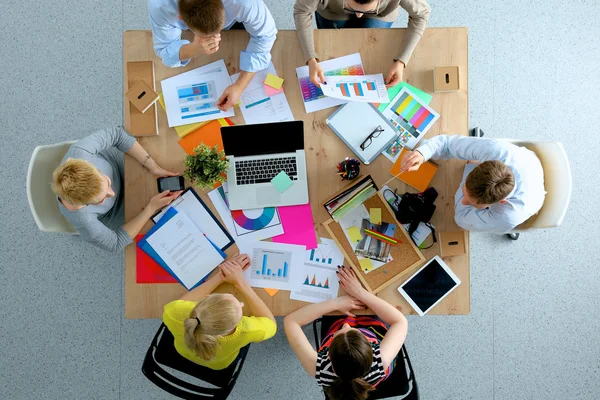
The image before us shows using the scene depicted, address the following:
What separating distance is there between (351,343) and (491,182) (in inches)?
30.7

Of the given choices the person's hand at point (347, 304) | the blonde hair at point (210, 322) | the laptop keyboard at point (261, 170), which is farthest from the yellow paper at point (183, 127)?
the person's hand at point (347, 304)

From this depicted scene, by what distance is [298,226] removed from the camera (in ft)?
6.11

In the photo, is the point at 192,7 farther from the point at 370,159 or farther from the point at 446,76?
the point at 446,76

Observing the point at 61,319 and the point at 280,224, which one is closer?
the point at 280,224

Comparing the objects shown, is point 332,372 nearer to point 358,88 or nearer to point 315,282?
point 315,282

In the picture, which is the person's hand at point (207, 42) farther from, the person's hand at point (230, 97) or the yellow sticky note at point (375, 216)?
the yellow sticky note at point (375, 216)

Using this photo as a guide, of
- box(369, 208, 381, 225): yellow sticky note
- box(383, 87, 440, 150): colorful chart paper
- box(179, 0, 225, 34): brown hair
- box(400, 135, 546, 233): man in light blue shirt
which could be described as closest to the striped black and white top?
box(369, 208, 381, 225): yellow sticky note

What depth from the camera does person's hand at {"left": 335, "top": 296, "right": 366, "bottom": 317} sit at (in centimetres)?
182

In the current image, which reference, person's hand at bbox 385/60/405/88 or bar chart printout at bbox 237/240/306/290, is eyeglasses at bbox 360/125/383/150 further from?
bar chart printout at bbox 237/240/306/290

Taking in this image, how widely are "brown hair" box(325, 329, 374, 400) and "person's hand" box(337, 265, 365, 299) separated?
0.68ft

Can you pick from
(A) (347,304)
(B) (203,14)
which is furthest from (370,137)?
(B) (203,14)

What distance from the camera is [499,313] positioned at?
2.57 m

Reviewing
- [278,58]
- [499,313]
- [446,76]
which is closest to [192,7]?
[278,58]

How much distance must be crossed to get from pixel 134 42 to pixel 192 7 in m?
0.50
